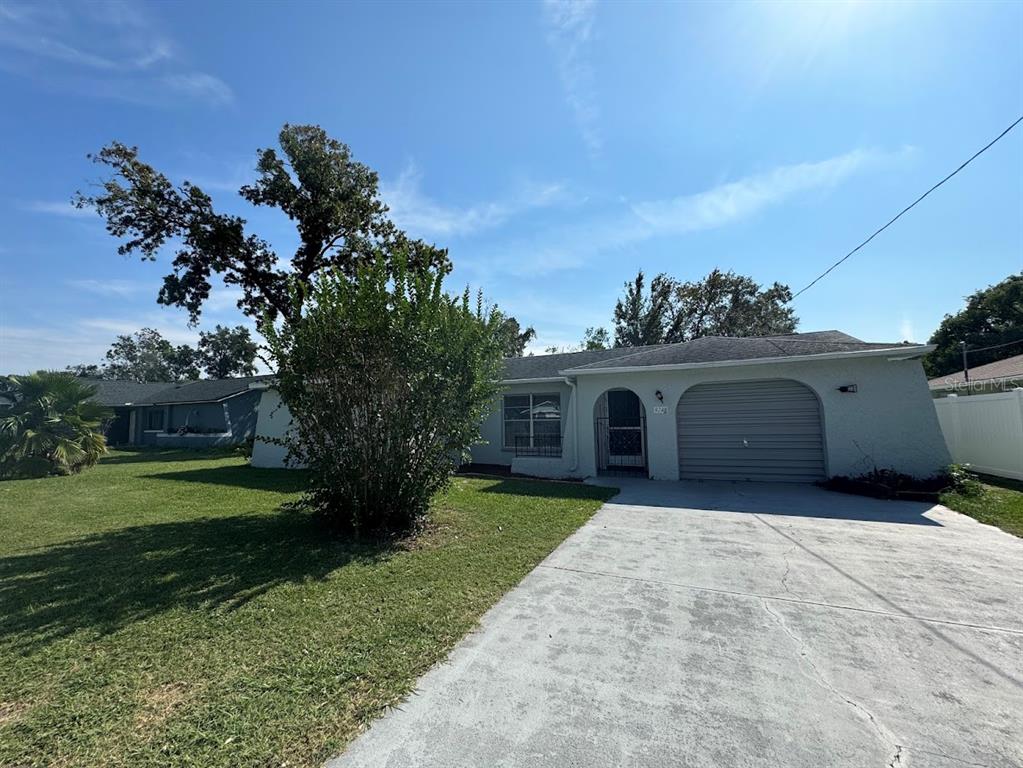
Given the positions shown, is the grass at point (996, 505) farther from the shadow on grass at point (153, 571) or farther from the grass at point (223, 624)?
the shadow on grass at point (153, 571)

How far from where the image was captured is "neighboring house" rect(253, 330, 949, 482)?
9.01m

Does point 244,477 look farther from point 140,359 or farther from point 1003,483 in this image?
point 140,359

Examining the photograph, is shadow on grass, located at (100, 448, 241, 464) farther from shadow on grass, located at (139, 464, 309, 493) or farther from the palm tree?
shadow on grass, located at (139, 464, 309, 493)

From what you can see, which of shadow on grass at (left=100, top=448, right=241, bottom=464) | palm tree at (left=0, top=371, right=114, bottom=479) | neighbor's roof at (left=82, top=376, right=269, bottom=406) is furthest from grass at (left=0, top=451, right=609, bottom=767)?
neighbor's roof at (left=82, top=376, right=269, bottom=406)

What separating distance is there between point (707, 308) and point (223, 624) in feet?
106

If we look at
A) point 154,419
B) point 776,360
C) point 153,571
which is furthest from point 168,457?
point 776,360

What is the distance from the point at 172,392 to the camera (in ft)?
92.0

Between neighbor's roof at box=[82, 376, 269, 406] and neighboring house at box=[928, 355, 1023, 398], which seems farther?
neighbor's roof at box=[82, 376, 269, 406]

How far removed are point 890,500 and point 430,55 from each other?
465 inches

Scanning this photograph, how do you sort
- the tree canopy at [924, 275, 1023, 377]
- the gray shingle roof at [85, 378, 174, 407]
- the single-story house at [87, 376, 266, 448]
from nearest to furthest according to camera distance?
the single-story house at [87, 376, 266, 448] < the gray shingle roof at [85, 378, 174, 407] < the tree canopy at [924, 275, 1023, 377]

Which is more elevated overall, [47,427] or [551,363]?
[551,363]

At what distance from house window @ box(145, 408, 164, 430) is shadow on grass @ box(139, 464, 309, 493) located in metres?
16.7

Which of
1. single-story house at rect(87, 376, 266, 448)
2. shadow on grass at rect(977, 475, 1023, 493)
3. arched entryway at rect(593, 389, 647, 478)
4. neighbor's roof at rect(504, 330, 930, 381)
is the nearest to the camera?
shadow on grass at rect(977, 475, 1023, 493)

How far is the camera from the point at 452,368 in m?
6.00
